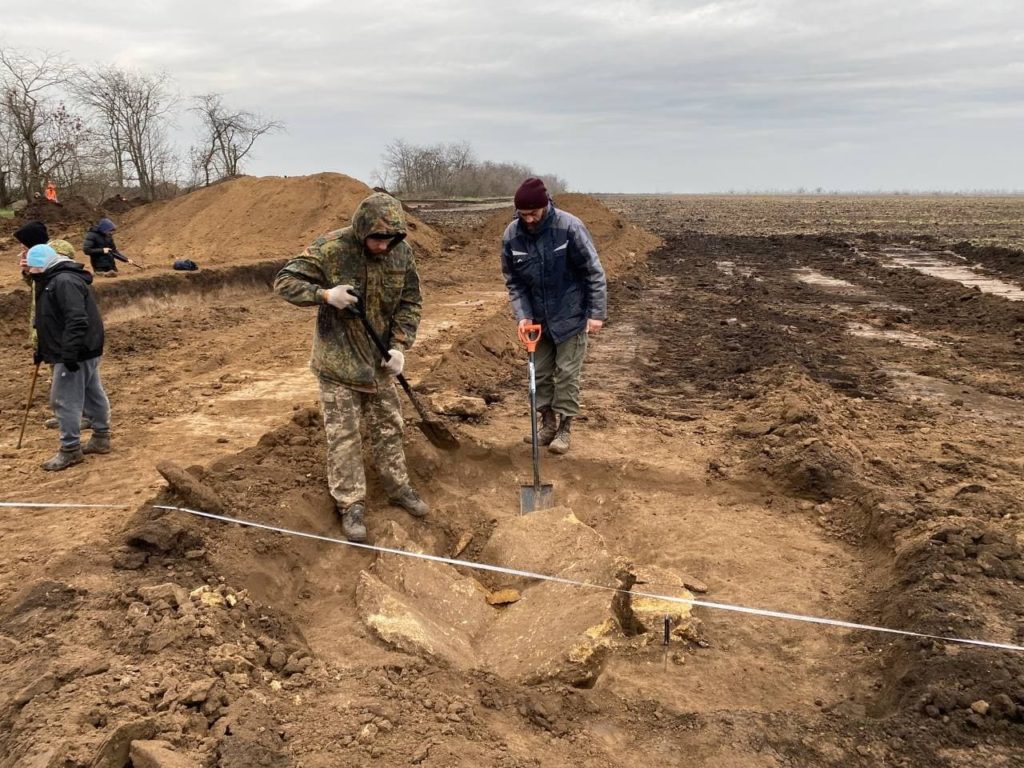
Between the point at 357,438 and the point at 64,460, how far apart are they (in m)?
2.88

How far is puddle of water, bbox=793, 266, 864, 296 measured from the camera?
51.9 ft

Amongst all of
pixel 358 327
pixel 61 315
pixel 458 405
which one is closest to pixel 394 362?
pixel 358 327

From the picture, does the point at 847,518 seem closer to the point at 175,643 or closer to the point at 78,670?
the point at 175,643

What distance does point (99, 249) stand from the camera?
13.2m

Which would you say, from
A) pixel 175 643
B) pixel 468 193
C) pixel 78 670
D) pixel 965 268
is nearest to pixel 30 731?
pixel 78 670

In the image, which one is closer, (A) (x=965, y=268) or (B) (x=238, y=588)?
(B) (x=238, y=588)

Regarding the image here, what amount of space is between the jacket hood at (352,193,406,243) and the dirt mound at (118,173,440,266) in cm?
1497

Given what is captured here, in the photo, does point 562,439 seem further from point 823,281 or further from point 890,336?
point 823,281

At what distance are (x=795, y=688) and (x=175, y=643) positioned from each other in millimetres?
2815

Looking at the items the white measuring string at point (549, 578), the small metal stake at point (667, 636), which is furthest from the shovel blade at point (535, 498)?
the small metal stake at point (667, 636)

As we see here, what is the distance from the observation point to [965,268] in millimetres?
18812

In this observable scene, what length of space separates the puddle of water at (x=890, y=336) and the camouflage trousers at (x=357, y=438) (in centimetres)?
849

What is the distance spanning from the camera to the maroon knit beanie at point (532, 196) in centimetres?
518

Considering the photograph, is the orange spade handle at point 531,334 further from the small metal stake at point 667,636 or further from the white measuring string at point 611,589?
the small metal stake at point 667,636
